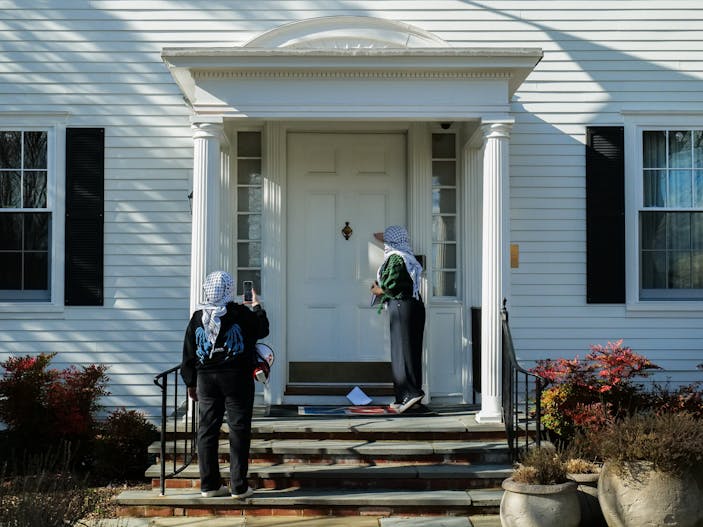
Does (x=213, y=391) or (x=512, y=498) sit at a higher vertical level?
(x=213, y=391)

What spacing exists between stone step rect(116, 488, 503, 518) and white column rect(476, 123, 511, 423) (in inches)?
47.4

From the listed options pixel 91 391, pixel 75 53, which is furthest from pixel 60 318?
pixel 75 53

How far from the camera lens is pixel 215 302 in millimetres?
7031

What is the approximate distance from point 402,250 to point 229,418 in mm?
2476

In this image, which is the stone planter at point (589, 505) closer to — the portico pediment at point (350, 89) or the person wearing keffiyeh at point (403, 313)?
the person wearing keffiyeh at point (403, 313)

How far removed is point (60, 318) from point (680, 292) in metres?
6.46

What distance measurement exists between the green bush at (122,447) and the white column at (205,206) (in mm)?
1333

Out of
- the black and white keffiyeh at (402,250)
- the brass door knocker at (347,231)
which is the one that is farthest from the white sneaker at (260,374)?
the brass door knocker at (347,231)

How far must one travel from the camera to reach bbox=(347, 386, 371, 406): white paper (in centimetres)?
907

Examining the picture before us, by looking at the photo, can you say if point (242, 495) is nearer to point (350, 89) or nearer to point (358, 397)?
point (358, 397)

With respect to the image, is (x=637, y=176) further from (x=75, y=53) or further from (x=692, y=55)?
(x=75, y=53)

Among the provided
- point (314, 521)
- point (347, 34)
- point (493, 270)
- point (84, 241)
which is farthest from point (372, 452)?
point (347, 34)

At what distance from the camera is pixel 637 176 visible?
961 centimetres

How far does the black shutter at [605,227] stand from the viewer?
31.2 feet
